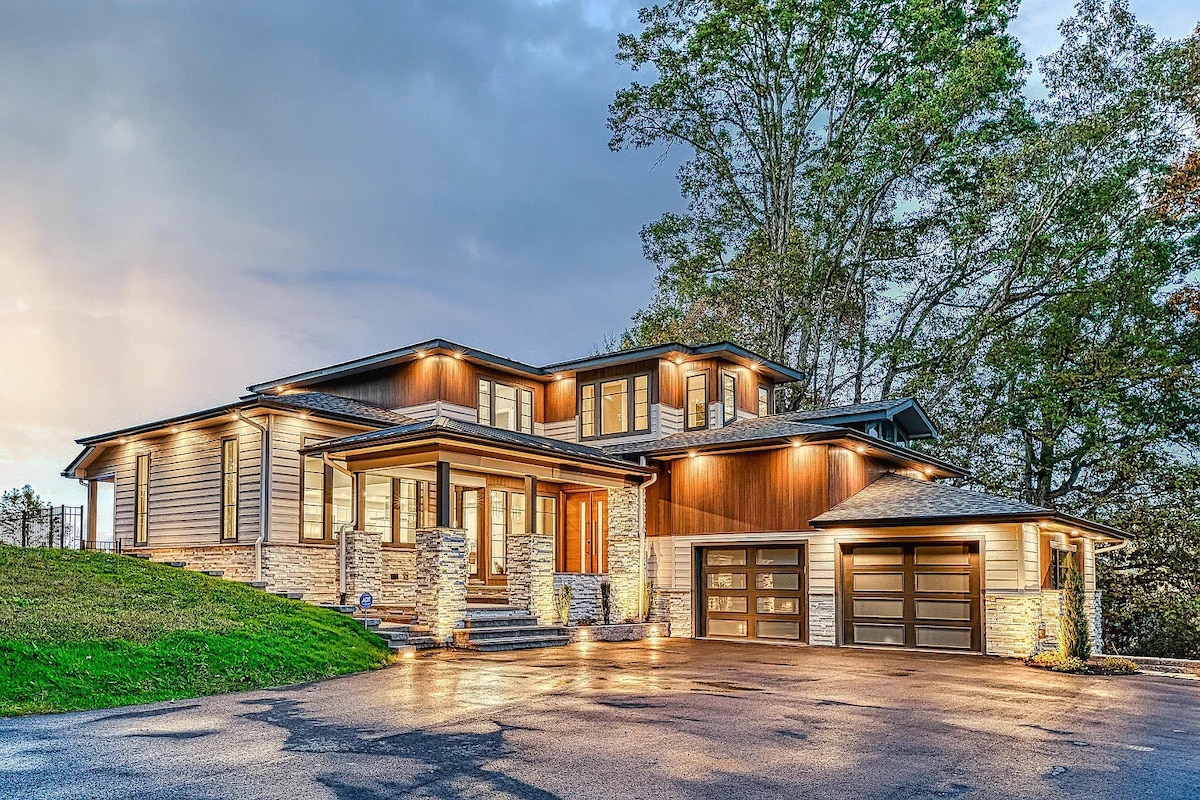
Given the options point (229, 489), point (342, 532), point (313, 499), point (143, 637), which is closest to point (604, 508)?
point (342, 532)

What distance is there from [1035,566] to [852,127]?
65.4 feet

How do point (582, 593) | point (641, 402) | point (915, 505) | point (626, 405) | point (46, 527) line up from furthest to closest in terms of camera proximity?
point (46, 527) → point (626, 405) → point (641, 402) → point (582, 593) → point (915, 505)

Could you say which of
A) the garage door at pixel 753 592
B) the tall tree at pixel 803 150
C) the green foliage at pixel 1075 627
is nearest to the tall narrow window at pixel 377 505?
the garage door at pixel 753 592

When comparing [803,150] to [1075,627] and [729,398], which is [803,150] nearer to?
[729,398]

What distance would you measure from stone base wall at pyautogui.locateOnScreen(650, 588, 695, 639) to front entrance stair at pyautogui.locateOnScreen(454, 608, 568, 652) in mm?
3264

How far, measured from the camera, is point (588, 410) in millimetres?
22266

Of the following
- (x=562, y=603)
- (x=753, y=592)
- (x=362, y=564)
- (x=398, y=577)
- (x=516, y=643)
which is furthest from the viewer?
(x=753, y=592)

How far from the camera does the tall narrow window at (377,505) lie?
17.6 m

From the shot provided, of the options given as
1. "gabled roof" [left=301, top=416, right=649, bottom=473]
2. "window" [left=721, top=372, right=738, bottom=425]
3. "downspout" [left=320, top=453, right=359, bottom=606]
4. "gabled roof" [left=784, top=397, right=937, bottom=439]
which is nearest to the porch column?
"gabled roof" [left=301, top=416, right=649, bottom=473]

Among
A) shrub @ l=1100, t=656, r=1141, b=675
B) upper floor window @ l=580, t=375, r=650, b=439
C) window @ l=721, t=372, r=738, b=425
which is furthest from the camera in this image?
window @ l=721, t=372, r=738, b=425

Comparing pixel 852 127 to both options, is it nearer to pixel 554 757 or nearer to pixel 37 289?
pixel 37 289

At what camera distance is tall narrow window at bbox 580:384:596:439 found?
22.1m

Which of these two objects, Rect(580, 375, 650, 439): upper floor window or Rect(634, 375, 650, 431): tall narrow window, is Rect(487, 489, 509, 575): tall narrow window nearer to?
Rect(580, 375, 650, 439): upper floor window

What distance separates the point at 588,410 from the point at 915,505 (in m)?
8.37
